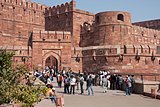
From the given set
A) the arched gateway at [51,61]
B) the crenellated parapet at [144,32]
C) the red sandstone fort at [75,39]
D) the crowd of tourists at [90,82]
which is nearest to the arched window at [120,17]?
the red sandstone fort at [75,39]

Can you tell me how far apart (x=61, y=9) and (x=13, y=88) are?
24369mm

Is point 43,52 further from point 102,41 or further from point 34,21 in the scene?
point 34,21

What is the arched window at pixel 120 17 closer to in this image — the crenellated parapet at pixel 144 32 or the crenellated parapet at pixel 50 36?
the crenellated parapet at pixel 144 32

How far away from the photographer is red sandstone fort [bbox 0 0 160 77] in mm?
22250

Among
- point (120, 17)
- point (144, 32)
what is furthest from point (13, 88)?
point (144, 32)

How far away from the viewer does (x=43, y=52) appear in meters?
22.8

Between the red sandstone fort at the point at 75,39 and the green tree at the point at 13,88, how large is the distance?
5606mm

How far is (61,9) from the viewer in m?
31.9

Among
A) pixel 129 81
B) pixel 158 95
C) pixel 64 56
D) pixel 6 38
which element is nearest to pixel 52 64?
pixel 64 56

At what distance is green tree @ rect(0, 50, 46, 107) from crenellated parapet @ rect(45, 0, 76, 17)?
2147 centimetres

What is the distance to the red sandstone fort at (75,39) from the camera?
2225 centimetres

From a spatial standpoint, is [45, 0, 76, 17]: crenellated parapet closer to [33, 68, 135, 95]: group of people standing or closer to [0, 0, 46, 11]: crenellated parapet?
[0, 0, 46, 11]: crenellated parapet

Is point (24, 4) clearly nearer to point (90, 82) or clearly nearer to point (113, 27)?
point (113, 27)

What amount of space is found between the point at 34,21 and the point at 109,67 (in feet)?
45.1
